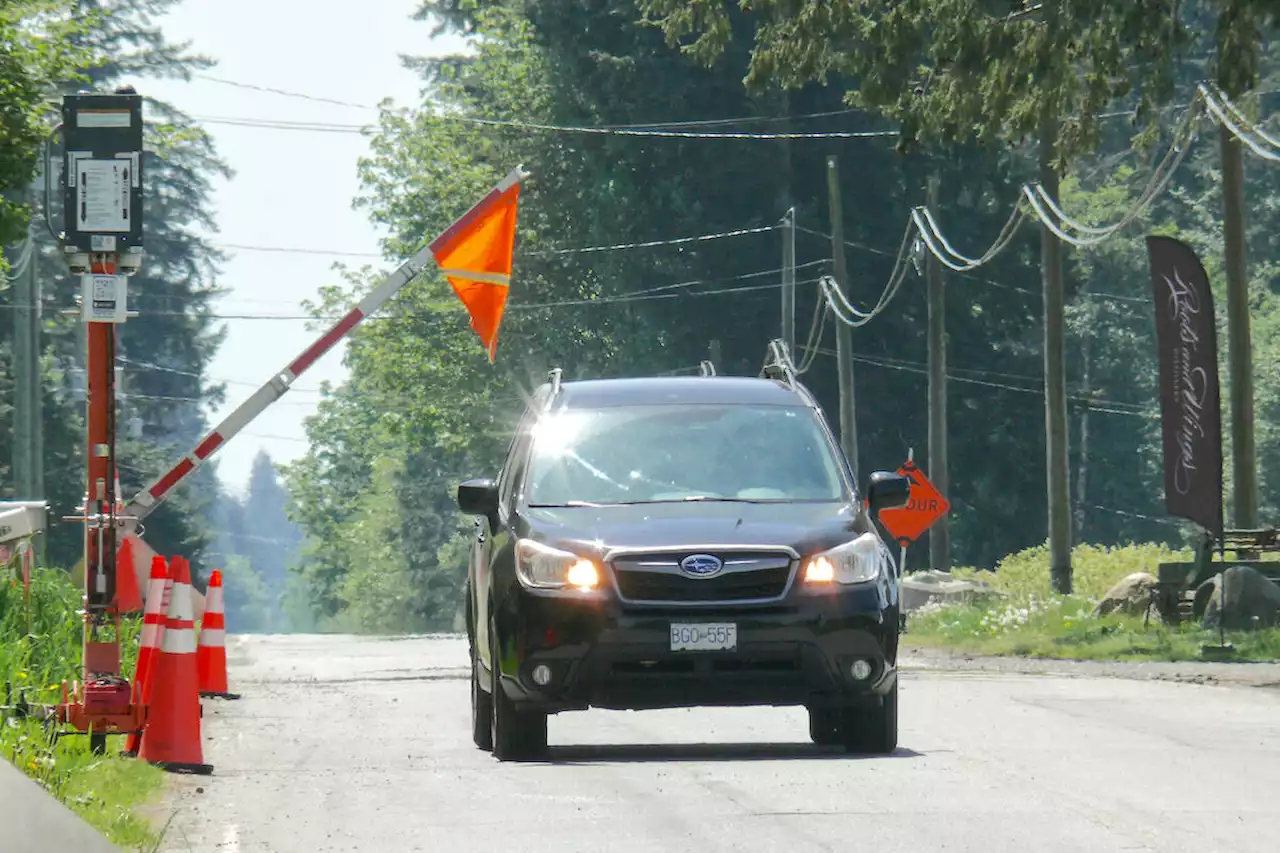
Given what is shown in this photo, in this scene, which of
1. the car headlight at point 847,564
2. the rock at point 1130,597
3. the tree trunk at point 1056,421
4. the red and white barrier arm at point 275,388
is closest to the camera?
the car headlight at point 847,564

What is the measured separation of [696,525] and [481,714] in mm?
2297

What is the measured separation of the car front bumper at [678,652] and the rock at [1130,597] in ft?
71.3

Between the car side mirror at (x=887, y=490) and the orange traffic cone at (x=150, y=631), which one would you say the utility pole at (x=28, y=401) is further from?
→ the car side mirror at (x=887, y=490)

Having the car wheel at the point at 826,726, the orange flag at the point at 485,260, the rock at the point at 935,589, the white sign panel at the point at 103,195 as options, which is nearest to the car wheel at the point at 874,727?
the car wheel at the point at 826,726

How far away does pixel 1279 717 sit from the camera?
16.8 metres

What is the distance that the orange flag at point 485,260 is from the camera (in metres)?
26.9

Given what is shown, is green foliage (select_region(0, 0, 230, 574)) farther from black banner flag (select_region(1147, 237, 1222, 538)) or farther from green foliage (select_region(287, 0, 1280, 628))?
black banner flag (select_region(1147, 237, 1222, 538))

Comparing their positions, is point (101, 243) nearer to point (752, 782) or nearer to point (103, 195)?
point (103, 195)

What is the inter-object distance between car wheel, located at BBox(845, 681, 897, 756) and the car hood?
968 mm

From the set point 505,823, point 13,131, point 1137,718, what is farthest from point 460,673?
point 505,823

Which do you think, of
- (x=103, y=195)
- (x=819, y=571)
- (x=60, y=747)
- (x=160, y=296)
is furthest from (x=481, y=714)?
(x=160, y=296)

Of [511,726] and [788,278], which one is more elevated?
[788,278]

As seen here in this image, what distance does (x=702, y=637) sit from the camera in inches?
492

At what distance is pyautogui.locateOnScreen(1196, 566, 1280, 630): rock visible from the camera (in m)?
30.0
